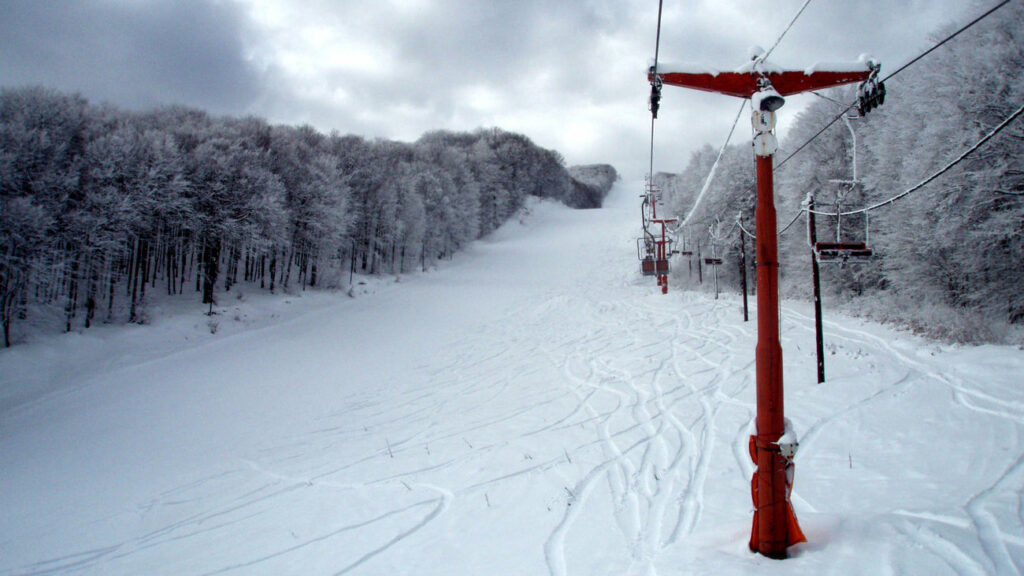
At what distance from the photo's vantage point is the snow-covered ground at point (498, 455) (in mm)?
4828

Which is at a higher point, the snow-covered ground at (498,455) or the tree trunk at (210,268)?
the tree trunk at (210,268)

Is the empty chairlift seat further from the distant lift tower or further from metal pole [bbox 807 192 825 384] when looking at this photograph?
the distant lift tower

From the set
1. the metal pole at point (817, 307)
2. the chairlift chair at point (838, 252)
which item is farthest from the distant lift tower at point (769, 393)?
the chairlift chair at point (838, 252)

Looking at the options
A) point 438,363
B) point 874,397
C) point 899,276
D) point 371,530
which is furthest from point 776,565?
point 899,276

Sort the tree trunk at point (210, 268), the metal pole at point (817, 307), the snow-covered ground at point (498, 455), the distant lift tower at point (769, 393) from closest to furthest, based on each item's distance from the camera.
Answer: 1. the distant lift tower at point (769, 393)
2. the snow-covered ground at point (498, 455)
3. the metal pole at point (817, 307)
4. the tree trunk at point (210, 268)

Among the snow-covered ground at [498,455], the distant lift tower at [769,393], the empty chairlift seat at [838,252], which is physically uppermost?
the empty chairlift seat at [838,252]

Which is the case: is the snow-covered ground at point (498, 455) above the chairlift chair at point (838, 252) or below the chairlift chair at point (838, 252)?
below

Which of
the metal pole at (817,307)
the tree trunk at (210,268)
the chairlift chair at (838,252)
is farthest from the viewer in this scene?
the tree trunk at (210,268)

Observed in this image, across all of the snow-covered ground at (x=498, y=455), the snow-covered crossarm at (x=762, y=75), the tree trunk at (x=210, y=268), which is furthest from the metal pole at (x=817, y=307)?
the tree trunk at (x=210, y=268)

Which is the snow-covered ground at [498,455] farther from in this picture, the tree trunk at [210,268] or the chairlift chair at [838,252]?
the tree trunk at [210,268]

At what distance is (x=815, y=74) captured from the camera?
426cm

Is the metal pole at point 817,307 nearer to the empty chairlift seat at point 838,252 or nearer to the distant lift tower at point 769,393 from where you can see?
the empty chairlift seat at point 838,252

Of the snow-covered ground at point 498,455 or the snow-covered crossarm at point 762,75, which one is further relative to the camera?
the snow-covered ground at point 498,455

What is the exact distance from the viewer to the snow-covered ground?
4.83 m
